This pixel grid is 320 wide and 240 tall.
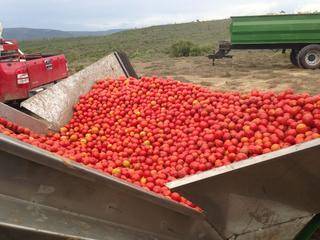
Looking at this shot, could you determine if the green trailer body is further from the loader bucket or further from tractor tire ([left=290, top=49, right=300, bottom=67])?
the loader bucket

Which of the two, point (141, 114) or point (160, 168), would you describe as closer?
point (160, 168)

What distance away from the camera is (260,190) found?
9.28 ft

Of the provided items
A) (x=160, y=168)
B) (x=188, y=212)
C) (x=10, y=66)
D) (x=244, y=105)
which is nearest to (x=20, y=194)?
(x=188, y=212)

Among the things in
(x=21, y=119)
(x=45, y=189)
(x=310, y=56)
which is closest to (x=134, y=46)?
(x=310, y=56)

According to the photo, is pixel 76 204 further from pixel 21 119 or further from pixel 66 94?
pixel 66 94

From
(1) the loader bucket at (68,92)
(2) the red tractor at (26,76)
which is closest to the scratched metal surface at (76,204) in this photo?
(1) the loader bucket at (68,92)

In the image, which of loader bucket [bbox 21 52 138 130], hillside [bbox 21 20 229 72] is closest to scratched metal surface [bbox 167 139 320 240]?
loader bucket [bbox 21 52 138 130]

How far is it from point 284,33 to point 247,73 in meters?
2.05

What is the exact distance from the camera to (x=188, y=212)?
10.1 ft

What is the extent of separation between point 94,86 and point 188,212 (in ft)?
15.4

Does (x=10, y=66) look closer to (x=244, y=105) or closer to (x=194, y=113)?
(x=194, y=113)

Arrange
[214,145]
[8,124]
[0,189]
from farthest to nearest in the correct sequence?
[8,124] → [214,145] → [0,189]

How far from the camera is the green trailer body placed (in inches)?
632

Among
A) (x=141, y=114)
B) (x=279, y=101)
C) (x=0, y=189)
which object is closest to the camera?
(x=0, y=189)
